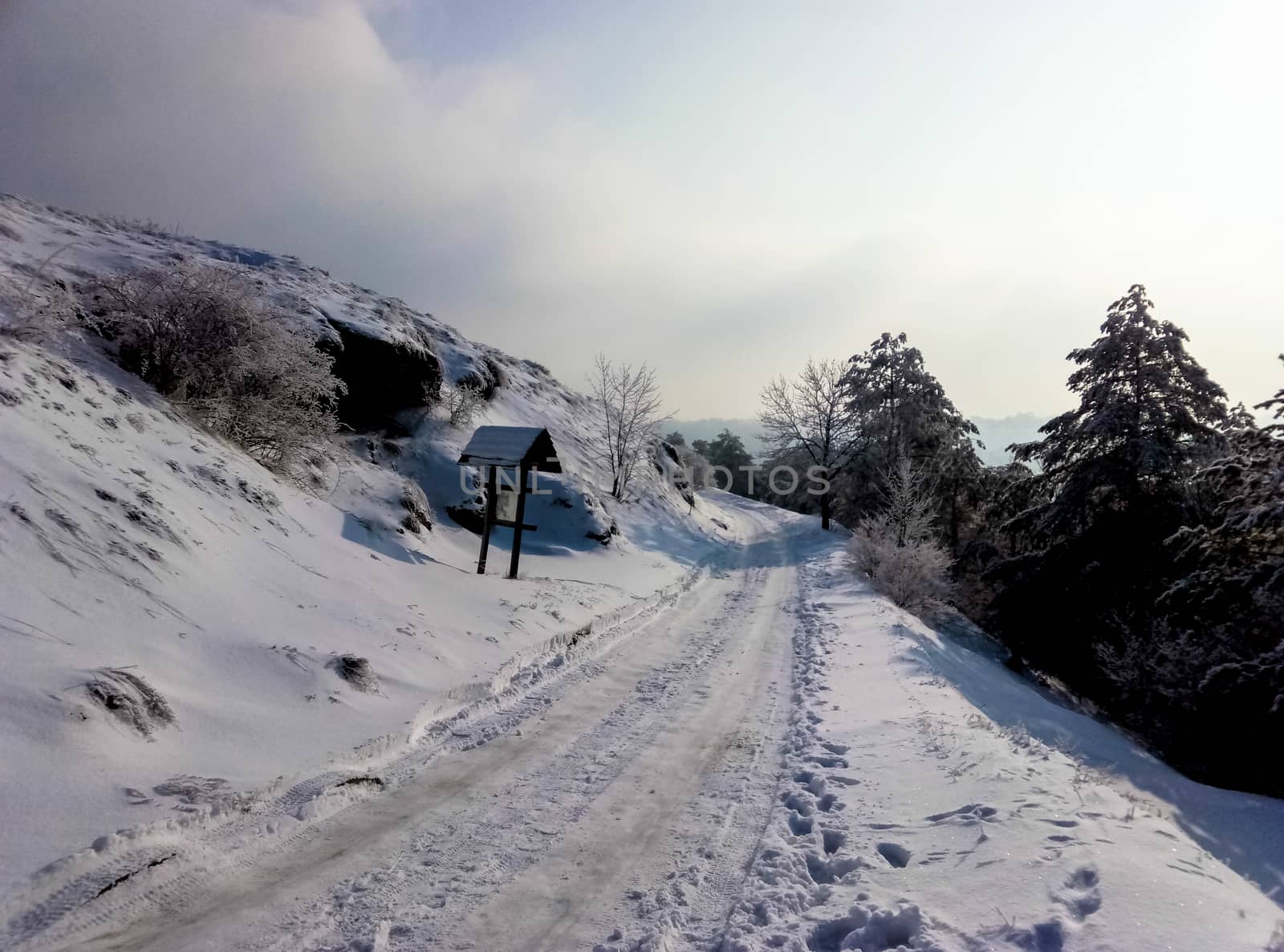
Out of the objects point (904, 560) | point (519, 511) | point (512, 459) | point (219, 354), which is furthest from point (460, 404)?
point (904, 560)

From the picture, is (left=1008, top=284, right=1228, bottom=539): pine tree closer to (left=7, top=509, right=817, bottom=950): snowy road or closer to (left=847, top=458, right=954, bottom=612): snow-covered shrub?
(left=847, top=458, right=954, bottom=612): snow-covered shrub

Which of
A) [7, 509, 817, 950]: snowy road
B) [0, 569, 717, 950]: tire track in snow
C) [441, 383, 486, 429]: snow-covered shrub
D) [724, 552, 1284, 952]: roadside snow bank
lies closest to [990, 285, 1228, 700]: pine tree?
[724, 552, 1284, 952]: roadside snow bank

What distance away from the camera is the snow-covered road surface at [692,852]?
366 centimetres

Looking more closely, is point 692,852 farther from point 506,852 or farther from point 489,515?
point 489,515

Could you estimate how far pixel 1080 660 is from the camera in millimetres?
17562

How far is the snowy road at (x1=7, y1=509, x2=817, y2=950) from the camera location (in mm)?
3760

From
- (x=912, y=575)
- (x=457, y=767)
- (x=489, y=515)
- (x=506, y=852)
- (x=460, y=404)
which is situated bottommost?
(x=457, y=767)

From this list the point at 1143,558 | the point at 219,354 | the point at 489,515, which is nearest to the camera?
the point at 219,354

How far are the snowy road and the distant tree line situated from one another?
7797 mm

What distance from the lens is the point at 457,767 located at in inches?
245

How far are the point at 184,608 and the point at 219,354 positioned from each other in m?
7.98

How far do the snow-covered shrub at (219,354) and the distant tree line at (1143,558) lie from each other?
55.0 ft

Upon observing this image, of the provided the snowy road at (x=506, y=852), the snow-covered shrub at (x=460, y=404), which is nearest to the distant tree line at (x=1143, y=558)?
the snowy road at (x=506, y=852)

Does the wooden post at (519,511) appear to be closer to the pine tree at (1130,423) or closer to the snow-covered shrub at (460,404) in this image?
the snow-covered shrub at (460,404)
